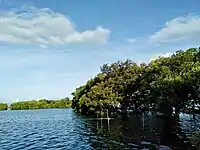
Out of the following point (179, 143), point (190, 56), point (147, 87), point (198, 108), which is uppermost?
point (190, 56)

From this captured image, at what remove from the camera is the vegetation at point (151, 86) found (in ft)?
216

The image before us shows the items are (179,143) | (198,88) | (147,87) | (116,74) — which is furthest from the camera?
(116,74)

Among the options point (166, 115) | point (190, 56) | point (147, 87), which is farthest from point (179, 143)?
point (147, 87)

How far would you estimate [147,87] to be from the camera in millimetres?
95000

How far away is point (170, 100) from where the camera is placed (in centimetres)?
6831

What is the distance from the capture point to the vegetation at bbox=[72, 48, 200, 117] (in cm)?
Answer: 6575

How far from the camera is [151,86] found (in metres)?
81.5

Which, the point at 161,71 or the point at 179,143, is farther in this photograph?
the point at 161,71

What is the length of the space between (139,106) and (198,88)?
52.7m

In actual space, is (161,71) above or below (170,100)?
above

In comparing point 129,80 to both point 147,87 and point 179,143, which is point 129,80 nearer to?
point 147,87

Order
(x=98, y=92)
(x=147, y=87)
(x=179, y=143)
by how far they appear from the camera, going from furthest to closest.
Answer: (x=98, y=92)
(x=147, y=87)
(x=179, y=143)

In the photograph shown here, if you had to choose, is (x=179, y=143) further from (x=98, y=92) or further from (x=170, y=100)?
(x=98, y=92)

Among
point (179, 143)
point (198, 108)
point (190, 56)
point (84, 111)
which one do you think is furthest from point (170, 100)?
point (84, 111)
